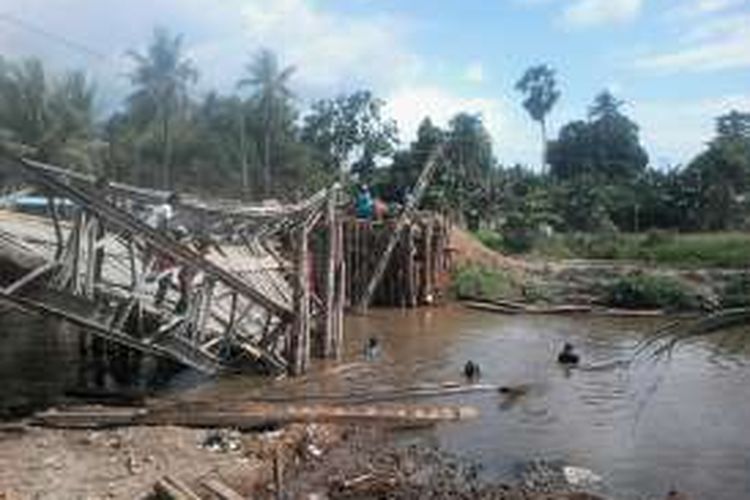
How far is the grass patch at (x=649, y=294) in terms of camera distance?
39875 mm

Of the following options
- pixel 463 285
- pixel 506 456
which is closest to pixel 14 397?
pixel 506 456

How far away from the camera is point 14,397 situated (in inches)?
779

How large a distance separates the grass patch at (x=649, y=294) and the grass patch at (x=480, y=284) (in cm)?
367

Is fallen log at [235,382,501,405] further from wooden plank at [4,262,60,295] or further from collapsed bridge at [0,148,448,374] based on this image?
wooden plank at [4,262,60,295]

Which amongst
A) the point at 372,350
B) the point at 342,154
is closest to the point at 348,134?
the point at 342,154

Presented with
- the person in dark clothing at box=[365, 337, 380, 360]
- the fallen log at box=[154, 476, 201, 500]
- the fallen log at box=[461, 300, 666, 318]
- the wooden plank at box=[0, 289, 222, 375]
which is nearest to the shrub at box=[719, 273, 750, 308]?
the fallen log at box=[461, 300, 666, 318]

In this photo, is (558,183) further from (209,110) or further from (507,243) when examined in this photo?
(209,110)

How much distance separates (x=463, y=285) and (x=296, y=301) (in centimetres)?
1986

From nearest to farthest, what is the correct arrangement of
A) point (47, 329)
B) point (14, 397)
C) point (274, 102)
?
point (14, 397), point (47, 329), point (274, 102)

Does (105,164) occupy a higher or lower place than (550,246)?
higher

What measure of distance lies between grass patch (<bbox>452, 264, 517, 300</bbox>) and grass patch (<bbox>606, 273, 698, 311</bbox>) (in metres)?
3.67

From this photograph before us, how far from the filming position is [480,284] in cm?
4169

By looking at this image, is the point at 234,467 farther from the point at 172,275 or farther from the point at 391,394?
the point at 391,394

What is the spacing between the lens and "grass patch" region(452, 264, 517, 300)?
4122cm
